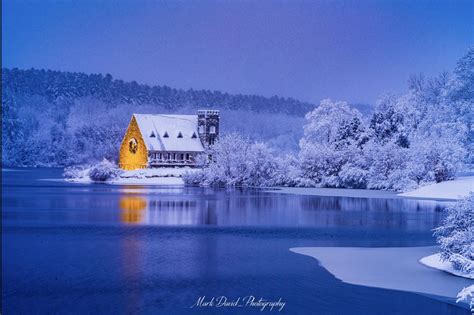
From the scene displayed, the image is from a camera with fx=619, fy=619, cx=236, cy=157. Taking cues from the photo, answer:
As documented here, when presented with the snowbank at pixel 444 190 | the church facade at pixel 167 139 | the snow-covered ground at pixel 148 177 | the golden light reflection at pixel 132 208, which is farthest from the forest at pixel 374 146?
the golden light reflection at pixel 132 208

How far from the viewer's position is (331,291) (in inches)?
517

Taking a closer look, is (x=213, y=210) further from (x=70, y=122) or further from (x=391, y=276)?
(x=70, y=122)

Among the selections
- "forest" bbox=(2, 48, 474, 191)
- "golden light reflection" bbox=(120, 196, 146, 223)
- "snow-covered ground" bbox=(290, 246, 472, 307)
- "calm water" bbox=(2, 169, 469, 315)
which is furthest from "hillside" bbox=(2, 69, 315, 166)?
"snow-covered ground" bbox=(290, 246, 472, 307)

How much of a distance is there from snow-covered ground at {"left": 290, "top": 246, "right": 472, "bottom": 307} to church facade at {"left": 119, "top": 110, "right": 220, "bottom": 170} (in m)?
49.1

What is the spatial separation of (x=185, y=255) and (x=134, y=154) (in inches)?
2062

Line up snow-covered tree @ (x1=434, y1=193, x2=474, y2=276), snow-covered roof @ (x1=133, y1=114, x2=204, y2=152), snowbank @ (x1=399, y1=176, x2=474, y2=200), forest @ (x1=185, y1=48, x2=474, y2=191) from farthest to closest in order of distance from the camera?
snow-covered roof @ (x1=133, y1=114, x2=204, y2=152)
forest @ (x1=185, y1=48, x2=474, y2=191)
snowbank @ (x1=399, y1=176, x2=474, y2=200)
snow-covered tree @ (x1=434, y1=193, x2=474, y2=276)

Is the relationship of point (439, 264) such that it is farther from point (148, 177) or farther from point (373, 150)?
point (148, 177)

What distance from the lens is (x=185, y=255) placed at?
54.9ft

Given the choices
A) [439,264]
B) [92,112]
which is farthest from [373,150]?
[92,112]

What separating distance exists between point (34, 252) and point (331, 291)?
8.45m

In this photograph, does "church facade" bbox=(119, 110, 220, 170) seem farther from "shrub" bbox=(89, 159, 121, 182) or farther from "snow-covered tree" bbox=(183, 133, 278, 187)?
"snow-covered tree" bbox=(183, 133, 278, 187)

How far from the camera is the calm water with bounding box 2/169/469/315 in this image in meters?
12.1

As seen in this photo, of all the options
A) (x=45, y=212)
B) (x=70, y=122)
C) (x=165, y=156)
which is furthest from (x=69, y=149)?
(x=45, y=212)

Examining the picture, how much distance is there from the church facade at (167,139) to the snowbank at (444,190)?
2988cm
